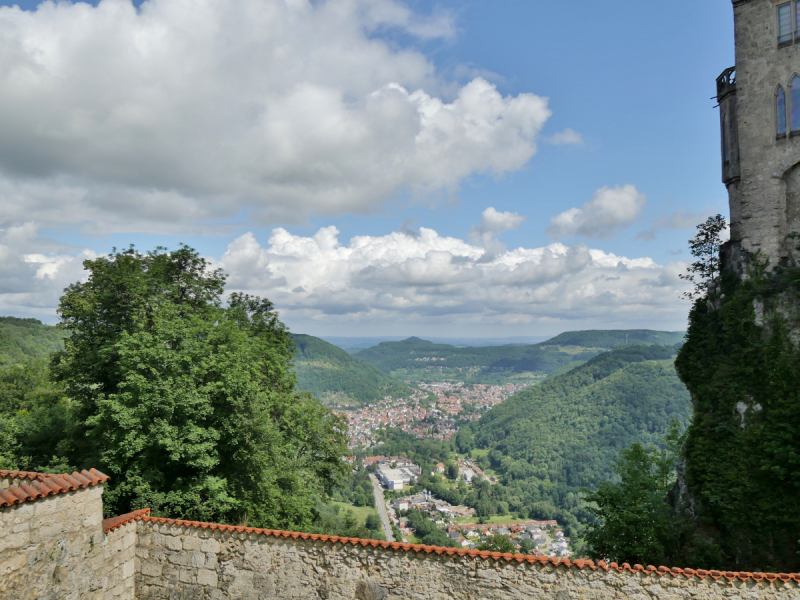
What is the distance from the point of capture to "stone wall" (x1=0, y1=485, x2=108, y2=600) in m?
6.51

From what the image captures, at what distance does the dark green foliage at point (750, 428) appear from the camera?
1070 centimetres

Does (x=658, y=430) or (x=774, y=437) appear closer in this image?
(x=774, y=437)

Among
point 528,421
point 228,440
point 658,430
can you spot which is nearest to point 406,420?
point 528,421

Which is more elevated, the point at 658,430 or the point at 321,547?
the point at 321,547

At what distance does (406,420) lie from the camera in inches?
6107

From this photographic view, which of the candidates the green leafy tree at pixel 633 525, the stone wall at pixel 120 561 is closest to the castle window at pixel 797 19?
the green leafy tree at pixel 633 525

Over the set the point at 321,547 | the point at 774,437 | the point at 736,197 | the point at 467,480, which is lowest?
the point at 467,480

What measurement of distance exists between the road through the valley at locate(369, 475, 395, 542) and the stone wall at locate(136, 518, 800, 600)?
52.5m

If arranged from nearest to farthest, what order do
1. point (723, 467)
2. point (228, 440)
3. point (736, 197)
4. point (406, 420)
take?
point (723, 467)
point (228, 440)
point (736, 197)
point (406, 420)

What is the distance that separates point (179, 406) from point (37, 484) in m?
5.35

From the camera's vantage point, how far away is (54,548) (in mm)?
7070

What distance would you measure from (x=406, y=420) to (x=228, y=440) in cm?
14732

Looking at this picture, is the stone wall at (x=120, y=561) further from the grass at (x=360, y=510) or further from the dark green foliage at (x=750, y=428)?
the grass at (x=360, y=510)

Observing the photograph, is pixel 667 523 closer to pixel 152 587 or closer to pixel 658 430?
pixel 152 587
